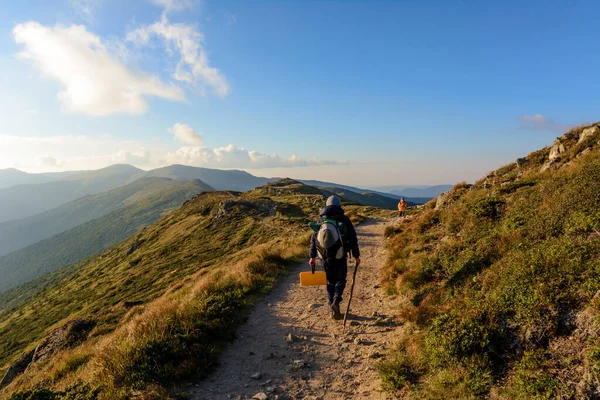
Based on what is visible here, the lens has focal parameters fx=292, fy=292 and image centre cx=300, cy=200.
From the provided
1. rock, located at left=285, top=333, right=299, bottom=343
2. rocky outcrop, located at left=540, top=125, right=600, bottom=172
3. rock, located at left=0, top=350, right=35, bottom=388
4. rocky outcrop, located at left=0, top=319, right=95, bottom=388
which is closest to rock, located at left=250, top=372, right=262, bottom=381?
rock, located at left=285, top=333, right=299, bottom=343

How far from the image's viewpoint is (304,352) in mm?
7453

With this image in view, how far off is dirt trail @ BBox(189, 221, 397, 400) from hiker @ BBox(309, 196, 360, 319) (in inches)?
36.2

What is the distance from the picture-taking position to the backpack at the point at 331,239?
8.57 m

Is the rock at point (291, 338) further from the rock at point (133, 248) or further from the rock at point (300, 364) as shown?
the rock at point (133, 248)

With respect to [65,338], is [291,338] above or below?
above

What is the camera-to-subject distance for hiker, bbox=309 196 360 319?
348 inches

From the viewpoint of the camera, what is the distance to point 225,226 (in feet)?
202

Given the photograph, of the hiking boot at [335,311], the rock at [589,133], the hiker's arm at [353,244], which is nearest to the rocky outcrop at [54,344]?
the hiking boot at [335,311]

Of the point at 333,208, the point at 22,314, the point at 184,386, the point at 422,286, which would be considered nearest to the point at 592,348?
the point at 422,286

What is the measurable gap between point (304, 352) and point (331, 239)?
3059mm

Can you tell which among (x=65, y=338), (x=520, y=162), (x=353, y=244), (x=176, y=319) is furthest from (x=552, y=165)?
(x=65, y=338)

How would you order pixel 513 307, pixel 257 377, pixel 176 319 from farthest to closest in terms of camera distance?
pixel 176 319
pixel 257 377
pixel 513 307

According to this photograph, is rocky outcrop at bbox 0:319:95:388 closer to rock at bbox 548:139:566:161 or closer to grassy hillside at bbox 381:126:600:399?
grassy hillside at bbox 381:126:600:399

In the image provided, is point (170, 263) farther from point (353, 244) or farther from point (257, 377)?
point (257, 377)
